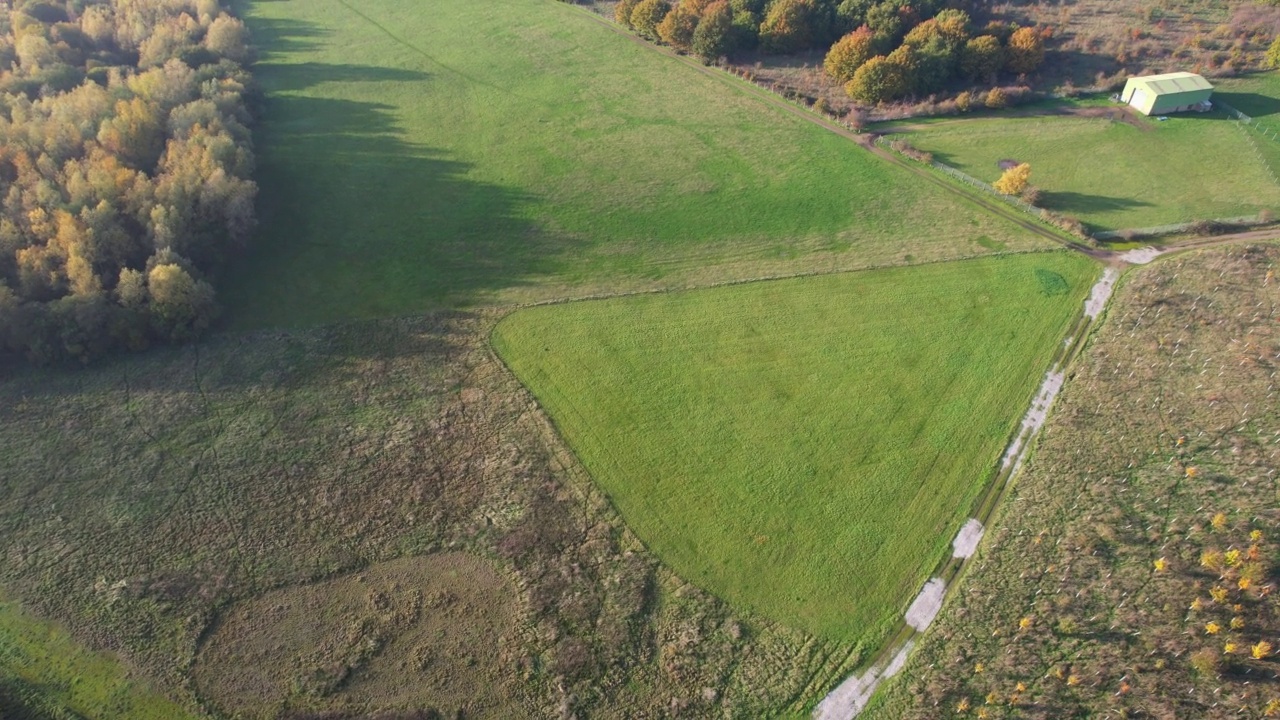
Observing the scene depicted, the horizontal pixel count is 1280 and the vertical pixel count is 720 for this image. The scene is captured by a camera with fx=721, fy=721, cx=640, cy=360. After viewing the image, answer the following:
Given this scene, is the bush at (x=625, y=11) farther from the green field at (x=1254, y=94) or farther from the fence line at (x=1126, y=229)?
the green field at (x=1254, y=94)

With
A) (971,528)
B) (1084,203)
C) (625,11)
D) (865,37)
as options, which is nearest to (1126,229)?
(1084,203)

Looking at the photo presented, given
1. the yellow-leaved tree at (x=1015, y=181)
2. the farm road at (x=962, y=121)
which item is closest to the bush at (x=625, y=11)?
the farm road at (x=962, y=121)

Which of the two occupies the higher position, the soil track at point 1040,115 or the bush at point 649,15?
the bush at point 649,15

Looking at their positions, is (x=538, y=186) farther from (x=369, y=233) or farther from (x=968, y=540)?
(x=968, y=540)

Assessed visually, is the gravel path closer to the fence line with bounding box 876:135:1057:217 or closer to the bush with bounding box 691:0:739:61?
the fence line with bounding box 876:135:1057:217

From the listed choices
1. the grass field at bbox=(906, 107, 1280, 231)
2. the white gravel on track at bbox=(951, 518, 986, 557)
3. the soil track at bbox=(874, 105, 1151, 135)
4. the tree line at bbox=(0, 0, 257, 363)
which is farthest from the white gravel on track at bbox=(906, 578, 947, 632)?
the soil track at bbox=(874, 105, 1151, 135)

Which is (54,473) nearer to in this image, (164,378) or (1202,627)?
(164,378)
